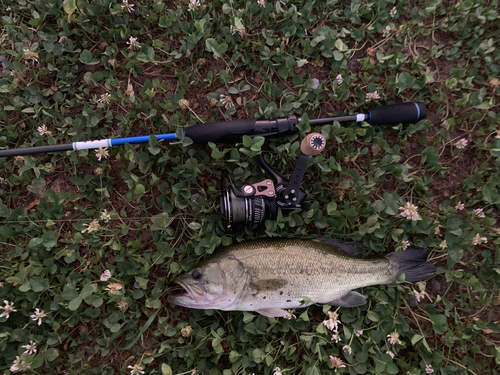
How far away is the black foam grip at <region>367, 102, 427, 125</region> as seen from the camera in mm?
3355

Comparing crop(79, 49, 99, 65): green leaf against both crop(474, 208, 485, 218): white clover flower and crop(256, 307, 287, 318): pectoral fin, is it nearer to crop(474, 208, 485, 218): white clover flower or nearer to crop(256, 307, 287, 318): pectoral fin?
crop(256, 307, 287, 318): pectoral fin

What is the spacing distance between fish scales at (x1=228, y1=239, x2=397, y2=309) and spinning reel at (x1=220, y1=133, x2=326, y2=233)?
0.32 metres

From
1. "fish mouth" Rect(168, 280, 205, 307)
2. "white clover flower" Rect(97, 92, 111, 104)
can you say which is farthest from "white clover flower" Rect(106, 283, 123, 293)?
"white clover flower" Rect(97, 92, 111, 104)

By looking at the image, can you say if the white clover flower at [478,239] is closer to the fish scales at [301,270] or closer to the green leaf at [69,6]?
the fish scales at [301,270]

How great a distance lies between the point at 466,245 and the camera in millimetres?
3410

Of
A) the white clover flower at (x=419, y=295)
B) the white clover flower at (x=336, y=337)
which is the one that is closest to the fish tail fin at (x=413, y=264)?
the white clover flower at (x=419, y=295)

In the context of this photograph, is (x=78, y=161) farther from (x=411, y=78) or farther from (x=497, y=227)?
(x=497, y=227)

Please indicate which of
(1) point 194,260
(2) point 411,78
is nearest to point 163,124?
(1) point 194,260

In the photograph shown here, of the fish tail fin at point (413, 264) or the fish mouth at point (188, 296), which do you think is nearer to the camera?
the fish mouth at point (188, 296)

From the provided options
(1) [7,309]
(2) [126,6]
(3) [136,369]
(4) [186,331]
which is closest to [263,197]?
(4) [186,331]

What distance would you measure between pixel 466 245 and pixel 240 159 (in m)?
2.75

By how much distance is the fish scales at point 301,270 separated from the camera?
122 inches

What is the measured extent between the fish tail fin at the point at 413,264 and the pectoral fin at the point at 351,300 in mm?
514

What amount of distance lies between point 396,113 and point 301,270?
6.69ft
